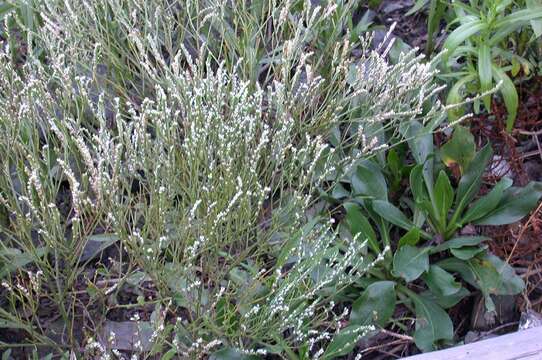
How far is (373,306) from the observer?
8.41ft

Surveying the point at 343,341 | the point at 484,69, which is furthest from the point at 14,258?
the point at 484,69

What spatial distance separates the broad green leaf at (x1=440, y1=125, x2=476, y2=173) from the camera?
2803 mm

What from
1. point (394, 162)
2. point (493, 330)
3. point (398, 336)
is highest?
point (394, 162)

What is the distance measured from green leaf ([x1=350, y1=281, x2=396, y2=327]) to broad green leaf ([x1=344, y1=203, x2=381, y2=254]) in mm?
191

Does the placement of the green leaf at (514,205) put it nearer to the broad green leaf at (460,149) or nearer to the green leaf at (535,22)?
the broad green leaf at (460,149)

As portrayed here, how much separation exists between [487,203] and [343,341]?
79cm

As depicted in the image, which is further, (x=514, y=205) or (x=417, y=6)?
(x=417, y=6)

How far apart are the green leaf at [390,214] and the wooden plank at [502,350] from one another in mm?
599

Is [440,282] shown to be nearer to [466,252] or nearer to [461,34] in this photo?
[466,252]

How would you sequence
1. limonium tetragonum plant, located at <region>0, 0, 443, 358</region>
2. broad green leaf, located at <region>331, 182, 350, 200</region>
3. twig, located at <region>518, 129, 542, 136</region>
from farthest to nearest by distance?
twig, located at <region>518, 129, 542, 136</region> → broad green leaf, located at <region>331, 182, 350, 200</region> → limonium tetragonum plant, located at <region>0, 0, 443, 358</region>

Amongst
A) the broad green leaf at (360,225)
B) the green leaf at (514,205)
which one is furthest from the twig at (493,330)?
the broad green leaf at (360,225)

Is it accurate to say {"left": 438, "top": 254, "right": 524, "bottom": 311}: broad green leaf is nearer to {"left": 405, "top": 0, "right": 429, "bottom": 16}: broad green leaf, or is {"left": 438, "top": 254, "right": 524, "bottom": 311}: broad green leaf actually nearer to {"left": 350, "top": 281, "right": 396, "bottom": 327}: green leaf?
{"left": 350, "top": 281, "right": 396, "bottom": 327}: green leaf

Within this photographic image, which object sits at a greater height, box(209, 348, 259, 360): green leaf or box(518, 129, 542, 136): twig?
box(518, 129, 542, 136): twig

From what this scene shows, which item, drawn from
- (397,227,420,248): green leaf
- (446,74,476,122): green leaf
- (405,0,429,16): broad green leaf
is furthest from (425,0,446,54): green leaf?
(397,227,420,248): green leaf
